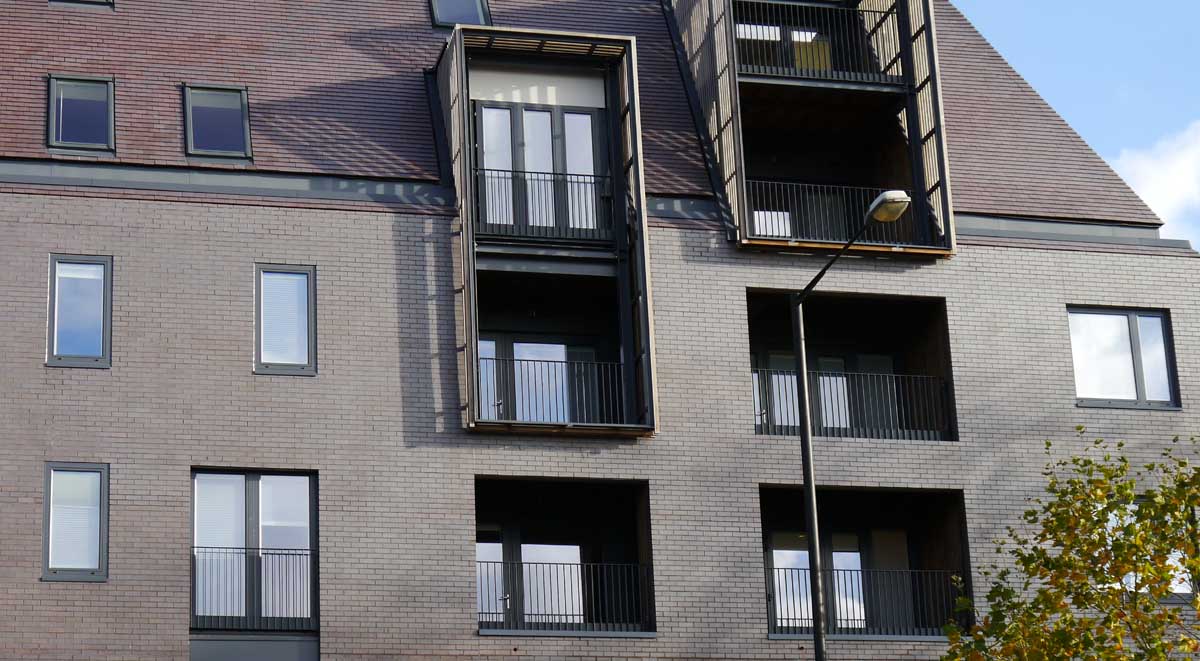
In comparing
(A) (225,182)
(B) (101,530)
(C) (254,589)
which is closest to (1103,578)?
(C) (254,589)

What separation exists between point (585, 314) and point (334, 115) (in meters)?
5.52

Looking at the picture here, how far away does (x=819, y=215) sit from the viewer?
34125 millimetres

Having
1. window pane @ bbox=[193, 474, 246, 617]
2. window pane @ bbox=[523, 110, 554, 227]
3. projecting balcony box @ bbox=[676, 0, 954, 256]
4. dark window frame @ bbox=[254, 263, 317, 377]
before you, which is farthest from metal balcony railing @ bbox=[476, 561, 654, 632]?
projecting balcony box @ bbox=[676, 0, 954, 256]

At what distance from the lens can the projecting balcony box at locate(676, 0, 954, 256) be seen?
1288 inches

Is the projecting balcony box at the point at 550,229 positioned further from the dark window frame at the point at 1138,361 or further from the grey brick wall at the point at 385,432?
the dark window frame at the point at 1138,361

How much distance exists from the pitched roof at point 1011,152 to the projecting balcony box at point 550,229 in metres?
6.53

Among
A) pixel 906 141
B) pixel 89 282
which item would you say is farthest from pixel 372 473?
pixel 906 141

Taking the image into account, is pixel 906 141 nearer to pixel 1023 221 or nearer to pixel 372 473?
pixel 1023 221

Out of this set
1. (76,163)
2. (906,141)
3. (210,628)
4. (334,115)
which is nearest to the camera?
(210,628)

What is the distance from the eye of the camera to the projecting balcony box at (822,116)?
32719 mm

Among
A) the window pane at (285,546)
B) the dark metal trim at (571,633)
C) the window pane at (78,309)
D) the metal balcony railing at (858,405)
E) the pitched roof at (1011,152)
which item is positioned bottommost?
the dark metal trim at (571,633)

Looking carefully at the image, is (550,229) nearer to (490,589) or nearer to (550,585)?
(550,585)

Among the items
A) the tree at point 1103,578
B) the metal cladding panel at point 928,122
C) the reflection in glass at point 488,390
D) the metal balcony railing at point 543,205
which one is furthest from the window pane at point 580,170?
the tree at point 1103,578

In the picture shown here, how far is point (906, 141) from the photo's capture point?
34.1 metres
